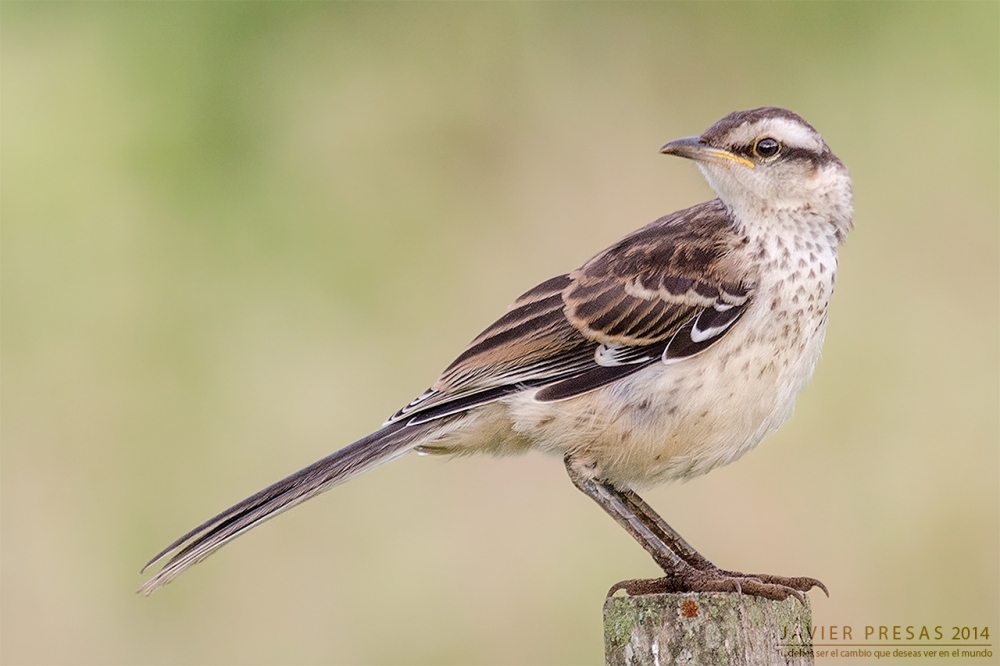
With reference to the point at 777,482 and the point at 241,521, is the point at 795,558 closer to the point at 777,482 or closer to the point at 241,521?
the point at 777,482

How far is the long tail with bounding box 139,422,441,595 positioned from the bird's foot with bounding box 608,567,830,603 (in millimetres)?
940

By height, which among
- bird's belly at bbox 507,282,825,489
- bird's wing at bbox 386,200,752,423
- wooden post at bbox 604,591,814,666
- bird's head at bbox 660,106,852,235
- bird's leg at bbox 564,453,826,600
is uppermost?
bird's head at bbox 660,106,852,235

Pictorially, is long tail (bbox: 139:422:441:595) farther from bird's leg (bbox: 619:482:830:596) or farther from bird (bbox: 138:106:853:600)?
bird's leg (bbox: 619:482:830:596)

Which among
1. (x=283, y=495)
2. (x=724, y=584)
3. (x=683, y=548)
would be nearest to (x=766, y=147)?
(x=683, y=548)

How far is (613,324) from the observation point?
454cm

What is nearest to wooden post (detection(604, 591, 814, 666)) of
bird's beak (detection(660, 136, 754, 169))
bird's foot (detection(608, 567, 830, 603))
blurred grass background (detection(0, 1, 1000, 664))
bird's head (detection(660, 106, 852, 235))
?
bird's foot (detection(608, 567, 830, 603))

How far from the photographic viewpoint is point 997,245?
771 cm

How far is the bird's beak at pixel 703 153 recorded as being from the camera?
183 inches

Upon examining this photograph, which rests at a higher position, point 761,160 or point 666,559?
point 761,160

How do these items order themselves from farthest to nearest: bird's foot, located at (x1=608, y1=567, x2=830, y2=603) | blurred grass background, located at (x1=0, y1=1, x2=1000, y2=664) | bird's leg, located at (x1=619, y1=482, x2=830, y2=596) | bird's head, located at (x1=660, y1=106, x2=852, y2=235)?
blurred grass background, located at (x1=0, y1=1, x2=1000, y2=664) < bird's head, located at (x1=660, y1=106, x2=852, y2=235) < bird's leg, located at (x1=619, y1=482, x2=830, y2=596) < bird's foot, located at (x1=608, y1=567, x2=830, y2=603)

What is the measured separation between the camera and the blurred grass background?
6730mm

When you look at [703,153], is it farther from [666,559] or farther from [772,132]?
[666,559]

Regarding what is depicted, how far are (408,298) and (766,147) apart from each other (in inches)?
148

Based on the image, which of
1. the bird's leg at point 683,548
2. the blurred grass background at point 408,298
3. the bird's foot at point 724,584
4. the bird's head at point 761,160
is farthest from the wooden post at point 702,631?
the blurred grass background at point 408,298
